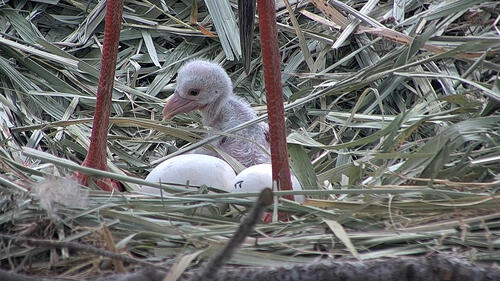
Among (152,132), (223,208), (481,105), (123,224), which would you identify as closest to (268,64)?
(223,208)

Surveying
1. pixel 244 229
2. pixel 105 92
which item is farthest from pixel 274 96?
pixel 244 229

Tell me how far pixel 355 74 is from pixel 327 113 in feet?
0.67

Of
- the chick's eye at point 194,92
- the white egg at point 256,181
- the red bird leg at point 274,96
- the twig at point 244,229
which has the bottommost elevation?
the twig at point 244,229

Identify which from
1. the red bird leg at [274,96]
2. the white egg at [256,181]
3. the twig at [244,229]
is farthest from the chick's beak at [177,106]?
the twig at [244,229]

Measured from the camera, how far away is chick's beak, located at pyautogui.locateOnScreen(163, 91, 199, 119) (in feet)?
12.9

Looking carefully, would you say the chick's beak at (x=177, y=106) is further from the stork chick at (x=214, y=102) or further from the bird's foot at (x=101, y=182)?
the bird's foot at (x=101, y=182)

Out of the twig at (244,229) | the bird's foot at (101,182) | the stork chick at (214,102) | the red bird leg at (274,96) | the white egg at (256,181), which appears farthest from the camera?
the stork chick at (214,102)

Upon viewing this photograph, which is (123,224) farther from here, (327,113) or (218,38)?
(218,38)

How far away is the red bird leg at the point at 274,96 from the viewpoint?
2.93 meters

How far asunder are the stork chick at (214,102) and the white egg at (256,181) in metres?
0.68

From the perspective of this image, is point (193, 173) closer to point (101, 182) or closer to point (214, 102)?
point (101, 182)

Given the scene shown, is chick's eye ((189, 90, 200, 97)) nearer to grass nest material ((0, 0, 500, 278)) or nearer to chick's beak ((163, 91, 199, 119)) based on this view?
chick's beak ((163, 91, 199, 119))

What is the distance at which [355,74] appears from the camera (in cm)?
408

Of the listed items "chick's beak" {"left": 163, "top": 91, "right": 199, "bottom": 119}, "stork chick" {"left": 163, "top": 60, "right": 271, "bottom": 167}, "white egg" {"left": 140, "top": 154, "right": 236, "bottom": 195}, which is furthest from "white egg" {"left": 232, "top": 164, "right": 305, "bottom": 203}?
"chick's beak" {"left": 163, "top": 91, "right": 199, "bottom": 119}
